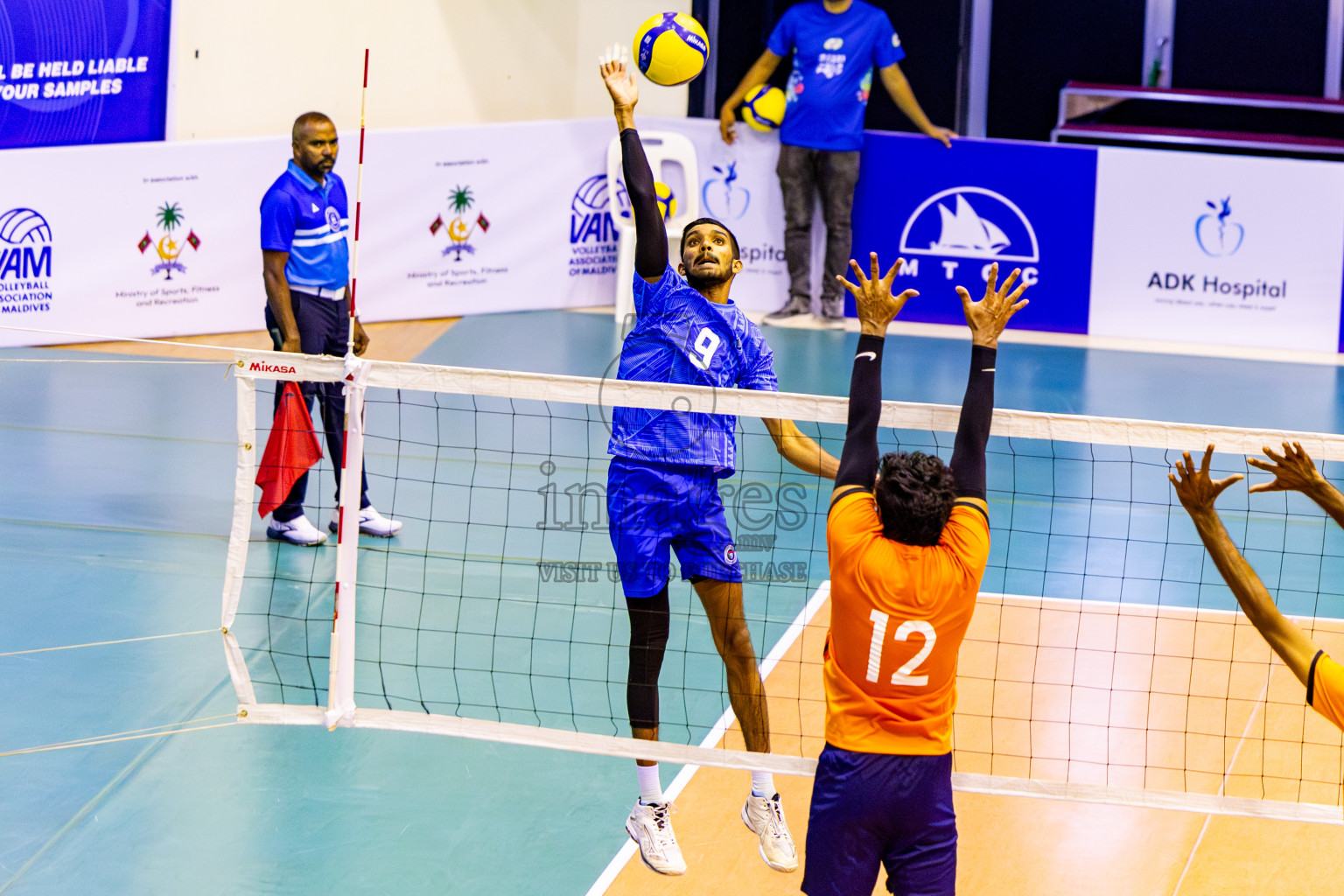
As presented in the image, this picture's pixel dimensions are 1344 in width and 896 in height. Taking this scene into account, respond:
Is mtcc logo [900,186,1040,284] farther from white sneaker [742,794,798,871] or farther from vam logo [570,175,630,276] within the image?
white sneaker [742,794,798,871]

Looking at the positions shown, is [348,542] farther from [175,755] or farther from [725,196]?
[725,196]

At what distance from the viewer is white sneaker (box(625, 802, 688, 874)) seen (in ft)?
16.8

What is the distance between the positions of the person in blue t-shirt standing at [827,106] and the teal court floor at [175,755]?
5.85 metres

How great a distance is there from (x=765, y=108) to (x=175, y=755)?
958 centimetres

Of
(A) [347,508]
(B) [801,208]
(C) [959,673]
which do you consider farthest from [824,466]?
(B) [801,208]

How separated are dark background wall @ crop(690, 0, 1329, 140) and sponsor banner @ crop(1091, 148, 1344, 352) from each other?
357cm

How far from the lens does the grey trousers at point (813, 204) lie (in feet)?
45.1

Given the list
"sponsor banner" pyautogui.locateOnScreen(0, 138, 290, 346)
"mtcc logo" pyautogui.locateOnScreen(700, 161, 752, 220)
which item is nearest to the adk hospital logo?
"sponsor banner" pyautogui.locateOnScreen(0, 138, 290, 346)

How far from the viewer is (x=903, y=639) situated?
13.3ft

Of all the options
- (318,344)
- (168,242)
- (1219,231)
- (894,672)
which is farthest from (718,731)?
(1219,231)

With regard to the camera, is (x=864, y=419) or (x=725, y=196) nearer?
(x=864, y=419)

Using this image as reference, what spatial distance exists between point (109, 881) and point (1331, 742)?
532cm

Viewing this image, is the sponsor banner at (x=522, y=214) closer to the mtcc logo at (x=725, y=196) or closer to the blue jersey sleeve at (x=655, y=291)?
the mtcc logo at (x=725, y=196)

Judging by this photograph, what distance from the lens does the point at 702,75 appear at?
16.4 meters
